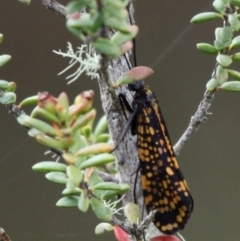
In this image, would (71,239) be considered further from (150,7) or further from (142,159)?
(142,159)

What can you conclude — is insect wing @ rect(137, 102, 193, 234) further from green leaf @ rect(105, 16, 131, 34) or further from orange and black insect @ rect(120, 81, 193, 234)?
green leaf @ rect(105, 16, 131, 34)

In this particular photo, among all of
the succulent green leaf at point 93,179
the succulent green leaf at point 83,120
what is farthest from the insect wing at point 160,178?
the succulent green leaf at point 83,120

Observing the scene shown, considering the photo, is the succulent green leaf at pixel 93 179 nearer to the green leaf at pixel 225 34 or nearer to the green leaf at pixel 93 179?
the green leaf at pixel 93 179

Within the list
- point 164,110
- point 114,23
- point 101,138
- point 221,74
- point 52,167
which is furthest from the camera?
point 164,110

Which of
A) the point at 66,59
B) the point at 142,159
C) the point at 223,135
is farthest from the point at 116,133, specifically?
the point at 223,135

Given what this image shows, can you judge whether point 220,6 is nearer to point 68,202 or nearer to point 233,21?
point 233,21

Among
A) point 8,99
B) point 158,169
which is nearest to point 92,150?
point 8,99

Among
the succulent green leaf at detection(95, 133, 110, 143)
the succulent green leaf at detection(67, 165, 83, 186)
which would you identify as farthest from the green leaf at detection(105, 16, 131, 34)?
the succulent green leaf at detection(95, 133, 110, 143)
